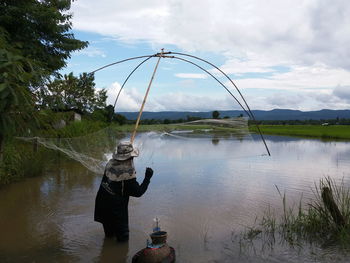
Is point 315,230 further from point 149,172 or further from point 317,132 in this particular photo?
point 317,132

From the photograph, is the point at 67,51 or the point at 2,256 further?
the point at 67,51

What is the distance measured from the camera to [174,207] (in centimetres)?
617

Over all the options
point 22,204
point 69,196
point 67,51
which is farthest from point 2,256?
point 67,51

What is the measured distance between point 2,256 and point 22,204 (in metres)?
2.43

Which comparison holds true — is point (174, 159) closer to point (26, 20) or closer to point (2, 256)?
point (26, 20)

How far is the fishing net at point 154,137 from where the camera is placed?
20.7 feet

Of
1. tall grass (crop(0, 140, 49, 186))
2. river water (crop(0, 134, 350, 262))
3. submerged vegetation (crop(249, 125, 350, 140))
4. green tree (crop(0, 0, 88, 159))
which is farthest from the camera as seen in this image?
submerged vegetation (crop(249, 125, 350, 140))

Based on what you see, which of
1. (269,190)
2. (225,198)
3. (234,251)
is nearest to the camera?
(234,251)

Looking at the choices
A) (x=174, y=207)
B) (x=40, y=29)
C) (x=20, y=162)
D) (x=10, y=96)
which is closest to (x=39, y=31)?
(x=40, y=29)

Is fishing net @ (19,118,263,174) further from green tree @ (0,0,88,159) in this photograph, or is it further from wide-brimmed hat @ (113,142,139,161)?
wide-brimmed hat @ (113,142,139,161)

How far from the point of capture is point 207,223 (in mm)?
5297

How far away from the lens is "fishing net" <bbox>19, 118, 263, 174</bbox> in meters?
6.32

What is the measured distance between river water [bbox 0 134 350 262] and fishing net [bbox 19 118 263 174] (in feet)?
0.24

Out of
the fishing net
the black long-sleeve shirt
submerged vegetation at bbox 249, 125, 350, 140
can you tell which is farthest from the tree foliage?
submerged vegetation at bbox 249, 125, 350, 140
